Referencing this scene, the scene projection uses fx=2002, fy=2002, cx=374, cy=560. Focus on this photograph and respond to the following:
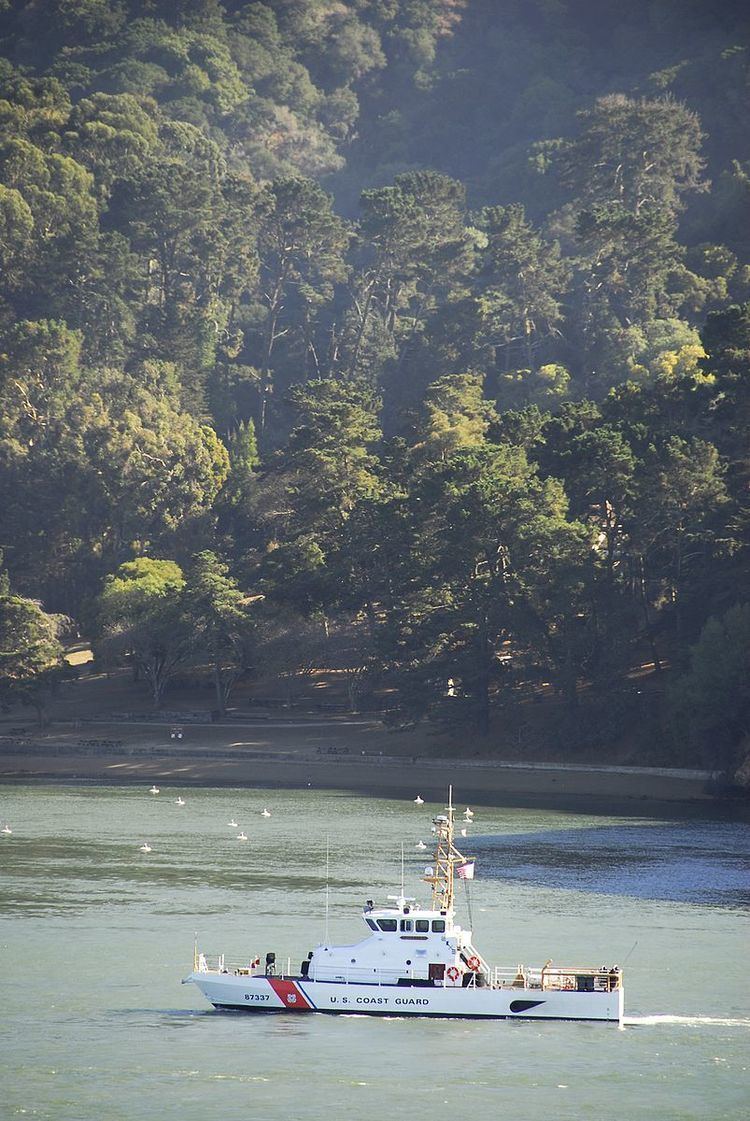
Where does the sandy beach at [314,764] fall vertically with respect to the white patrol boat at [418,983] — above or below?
above

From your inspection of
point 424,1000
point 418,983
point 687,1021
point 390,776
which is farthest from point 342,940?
point 390,776

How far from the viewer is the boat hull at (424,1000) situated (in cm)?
6481

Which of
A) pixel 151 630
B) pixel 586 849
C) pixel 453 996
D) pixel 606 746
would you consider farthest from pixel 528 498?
pixel 453 996

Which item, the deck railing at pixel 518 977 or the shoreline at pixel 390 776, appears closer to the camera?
the deck railing at pixel 518 977

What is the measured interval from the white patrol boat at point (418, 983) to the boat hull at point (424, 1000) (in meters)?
0.03

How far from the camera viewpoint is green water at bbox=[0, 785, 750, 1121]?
191 feet

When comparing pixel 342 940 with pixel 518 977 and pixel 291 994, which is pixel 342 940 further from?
pixel 518 977

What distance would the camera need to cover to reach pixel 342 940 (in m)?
77.3

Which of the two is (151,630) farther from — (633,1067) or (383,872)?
(633,1067)

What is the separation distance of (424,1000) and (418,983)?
572 mm

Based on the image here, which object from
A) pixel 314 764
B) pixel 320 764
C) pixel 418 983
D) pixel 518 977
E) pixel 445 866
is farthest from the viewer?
pixel 314 764

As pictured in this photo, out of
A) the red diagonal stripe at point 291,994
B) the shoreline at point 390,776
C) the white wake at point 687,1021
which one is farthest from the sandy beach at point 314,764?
the red diagonal stripe at point 291,994

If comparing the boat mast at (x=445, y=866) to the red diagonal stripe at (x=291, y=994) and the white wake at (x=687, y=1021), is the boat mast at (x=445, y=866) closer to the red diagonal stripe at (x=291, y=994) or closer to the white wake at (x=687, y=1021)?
the red diagonal stripe at (x=291, y=994)

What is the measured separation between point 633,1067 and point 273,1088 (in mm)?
11179
